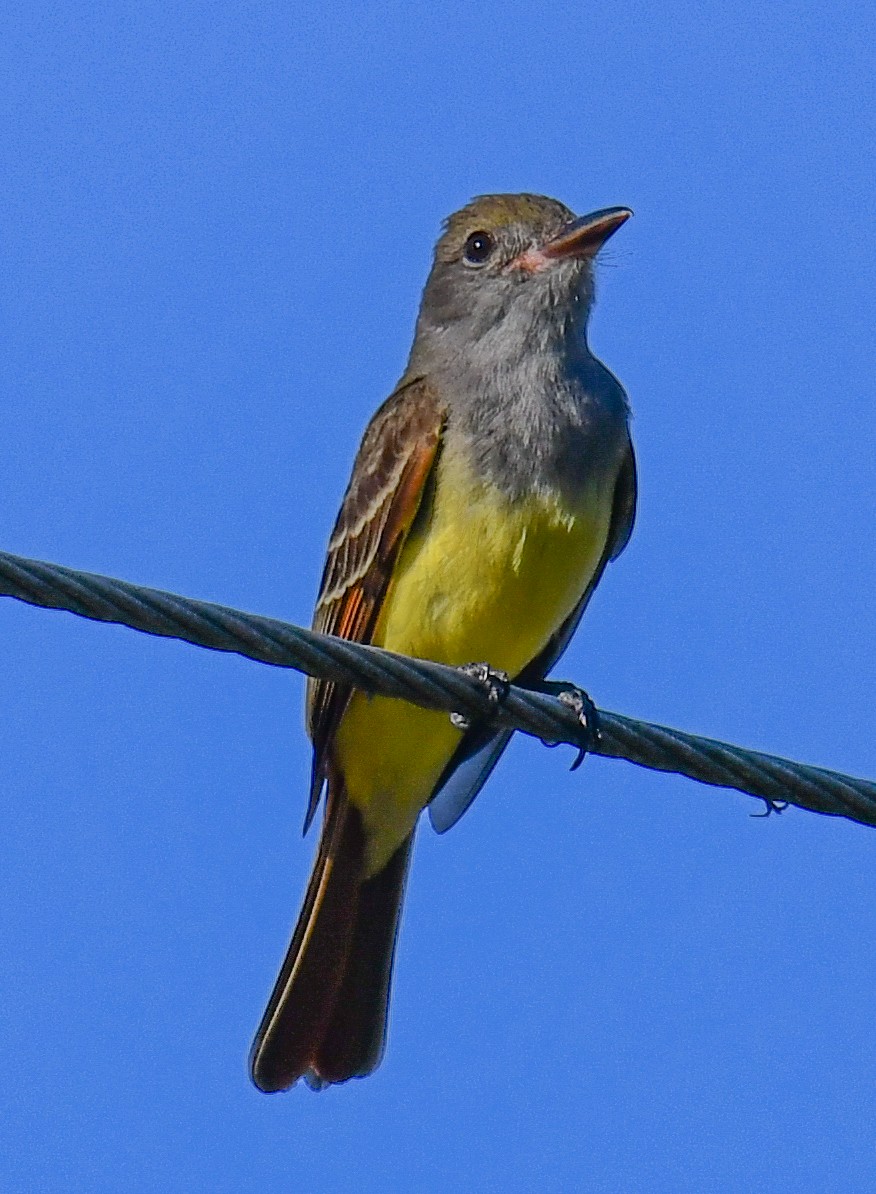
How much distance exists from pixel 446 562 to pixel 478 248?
5.65 feet

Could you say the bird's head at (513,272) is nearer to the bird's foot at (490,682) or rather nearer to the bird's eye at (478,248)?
the bird's eye at (478,248)

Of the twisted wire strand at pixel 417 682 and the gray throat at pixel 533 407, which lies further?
the gray throat at pixel 533 407

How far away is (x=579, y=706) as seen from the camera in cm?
521

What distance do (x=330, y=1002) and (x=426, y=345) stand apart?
235 centimetres

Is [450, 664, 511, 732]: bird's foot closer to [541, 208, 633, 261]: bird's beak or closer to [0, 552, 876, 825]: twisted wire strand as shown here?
[0, 552, 876, 825]: twisted wire strand

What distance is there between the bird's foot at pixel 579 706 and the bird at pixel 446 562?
0.59ft

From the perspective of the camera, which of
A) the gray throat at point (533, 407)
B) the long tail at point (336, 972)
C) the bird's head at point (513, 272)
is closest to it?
the gray throat at point (533, 407)

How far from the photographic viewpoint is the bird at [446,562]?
5.95m

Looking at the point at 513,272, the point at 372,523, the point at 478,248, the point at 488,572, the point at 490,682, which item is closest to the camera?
the point at 490,682

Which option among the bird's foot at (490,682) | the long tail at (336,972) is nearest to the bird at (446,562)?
the long tail at (336,972)

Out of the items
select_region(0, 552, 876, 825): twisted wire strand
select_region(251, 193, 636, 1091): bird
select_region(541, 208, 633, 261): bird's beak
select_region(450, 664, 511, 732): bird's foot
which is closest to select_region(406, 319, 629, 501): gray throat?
select_region(251, 193, 636, 1091): bird

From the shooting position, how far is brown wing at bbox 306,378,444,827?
611 cm

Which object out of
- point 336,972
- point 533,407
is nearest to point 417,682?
point 533,407

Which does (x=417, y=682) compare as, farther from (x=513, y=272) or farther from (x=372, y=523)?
(x=513, y=272)
